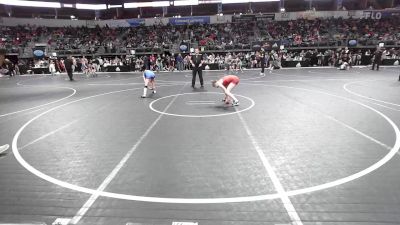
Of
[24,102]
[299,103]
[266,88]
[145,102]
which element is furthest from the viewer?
[266,88]

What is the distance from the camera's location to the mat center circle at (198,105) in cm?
1006

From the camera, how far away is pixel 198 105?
37.0ft

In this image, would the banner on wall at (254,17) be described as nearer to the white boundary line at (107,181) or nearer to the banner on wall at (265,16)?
the banner on wall at (265,16)

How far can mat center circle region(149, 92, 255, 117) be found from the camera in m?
10.1

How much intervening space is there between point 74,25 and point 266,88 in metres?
36.0

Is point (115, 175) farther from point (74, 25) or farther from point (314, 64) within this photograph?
point (74, 25)

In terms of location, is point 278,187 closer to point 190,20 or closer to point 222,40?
point 222,40

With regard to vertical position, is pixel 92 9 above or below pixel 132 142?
above

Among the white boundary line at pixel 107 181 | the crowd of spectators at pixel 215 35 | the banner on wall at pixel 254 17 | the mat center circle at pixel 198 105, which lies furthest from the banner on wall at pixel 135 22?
the white boundary line at pixel 107 181

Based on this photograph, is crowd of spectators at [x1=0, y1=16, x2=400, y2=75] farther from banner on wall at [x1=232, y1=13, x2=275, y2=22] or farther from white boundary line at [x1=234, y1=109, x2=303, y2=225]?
white boundary line at [x1=234, y1=109, x2=303, y2=225]

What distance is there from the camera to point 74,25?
4266 cm

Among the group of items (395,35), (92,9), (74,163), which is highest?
(92,9)

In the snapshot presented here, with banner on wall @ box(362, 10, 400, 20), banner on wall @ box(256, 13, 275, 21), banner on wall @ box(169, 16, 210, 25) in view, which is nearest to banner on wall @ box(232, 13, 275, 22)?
banner on wall @ box(256, 13, 275, 21)

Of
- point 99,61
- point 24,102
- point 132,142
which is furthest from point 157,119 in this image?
point 99,61
